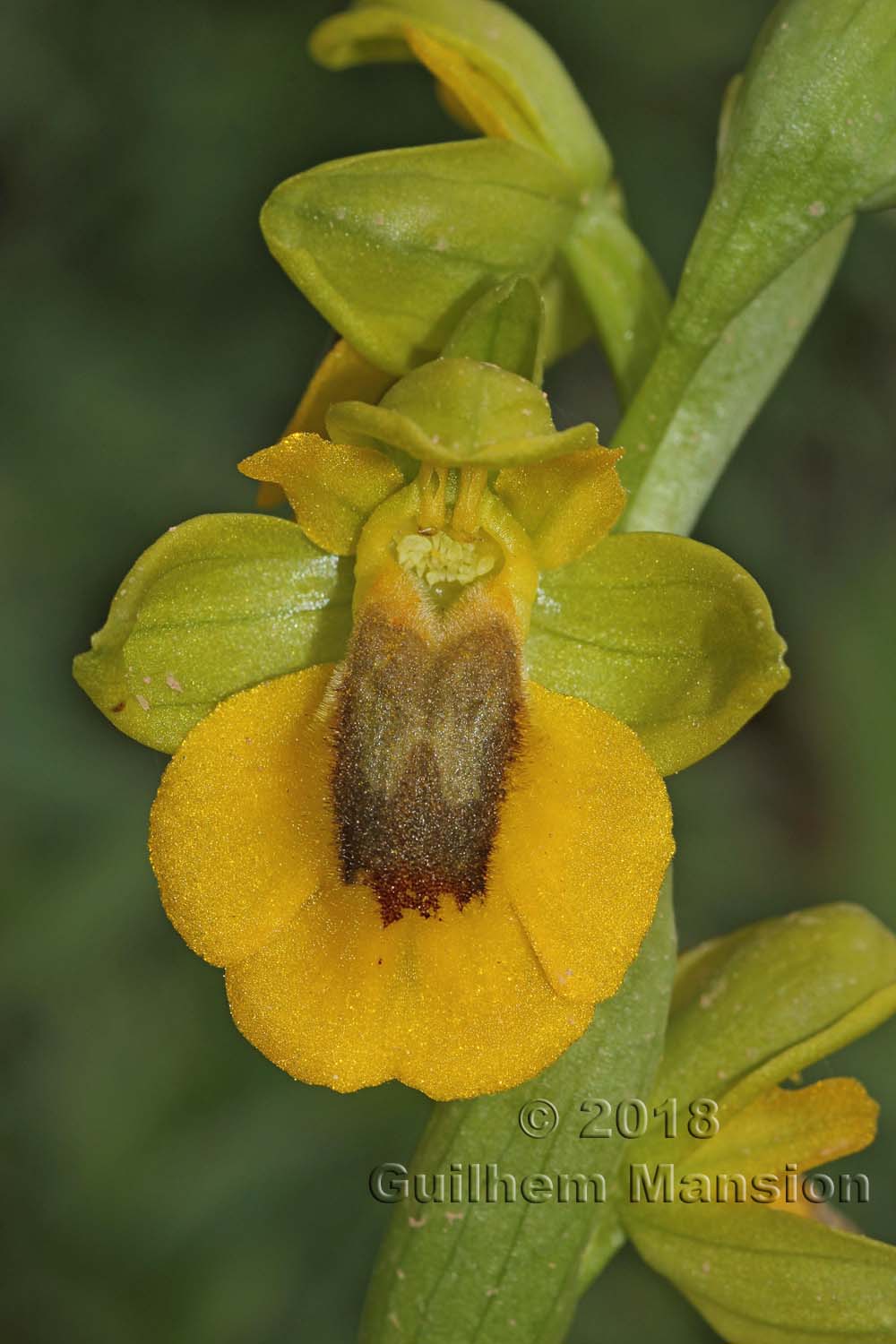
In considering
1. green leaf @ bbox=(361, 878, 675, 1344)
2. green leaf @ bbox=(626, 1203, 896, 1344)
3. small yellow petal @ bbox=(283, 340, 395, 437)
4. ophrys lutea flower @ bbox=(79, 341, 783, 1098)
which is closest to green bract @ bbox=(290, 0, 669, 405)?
small yellow petal @ bbox=(283, 340, 395, 437)

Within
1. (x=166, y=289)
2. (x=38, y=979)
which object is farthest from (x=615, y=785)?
(x=166, y=289)

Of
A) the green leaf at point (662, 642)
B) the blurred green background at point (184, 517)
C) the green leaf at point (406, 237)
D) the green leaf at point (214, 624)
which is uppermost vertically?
the green leaf at point (406, 237)

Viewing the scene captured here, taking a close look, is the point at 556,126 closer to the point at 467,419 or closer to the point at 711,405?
the point at 711,405

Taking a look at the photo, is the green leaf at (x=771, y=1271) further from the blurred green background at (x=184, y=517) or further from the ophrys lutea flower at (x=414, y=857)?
the blurred green background at (x=184, y=517)

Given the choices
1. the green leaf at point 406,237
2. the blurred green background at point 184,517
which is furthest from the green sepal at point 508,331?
the blurred green background at point 184,517

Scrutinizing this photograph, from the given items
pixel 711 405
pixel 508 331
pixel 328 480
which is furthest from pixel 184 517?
pixel 508 331

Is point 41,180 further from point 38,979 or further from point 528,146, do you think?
point 528,146

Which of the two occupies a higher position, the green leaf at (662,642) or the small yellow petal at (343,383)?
the small yellow petal at (343,383)
